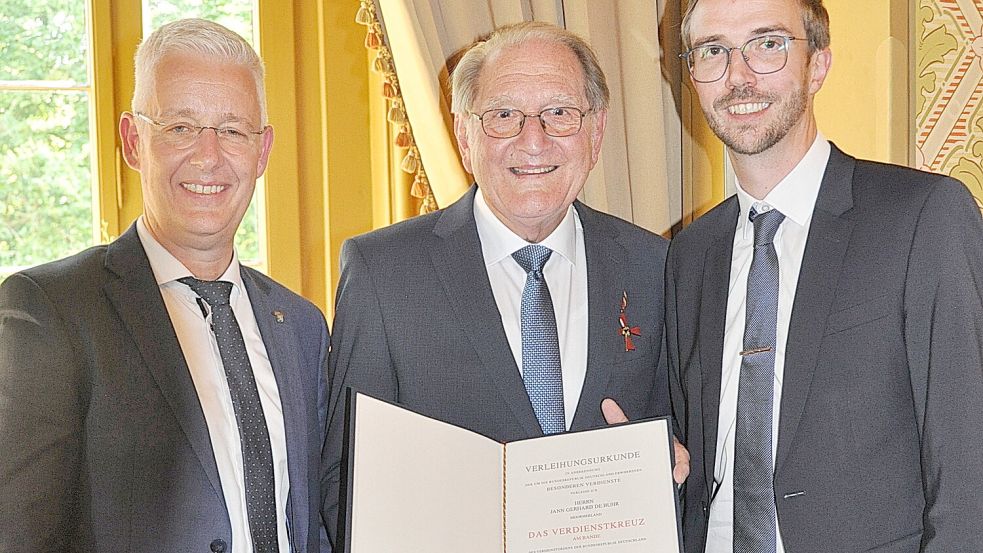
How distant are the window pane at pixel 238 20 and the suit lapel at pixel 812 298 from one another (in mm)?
2407

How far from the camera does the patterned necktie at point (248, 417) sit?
1922 mm

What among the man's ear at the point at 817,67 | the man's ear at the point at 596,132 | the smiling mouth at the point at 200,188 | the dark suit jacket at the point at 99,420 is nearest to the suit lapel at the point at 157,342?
the dark suit jacket at the point at 99,420

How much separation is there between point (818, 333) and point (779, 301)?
0.37ft

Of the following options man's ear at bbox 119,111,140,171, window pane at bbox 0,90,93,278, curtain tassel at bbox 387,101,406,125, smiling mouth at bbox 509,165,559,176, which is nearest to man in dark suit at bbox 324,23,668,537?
smiling mouth at bbox 509,165,559,176

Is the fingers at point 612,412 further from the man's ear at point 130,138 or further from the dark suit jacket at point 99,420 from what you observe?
the man's ear at point 130,138

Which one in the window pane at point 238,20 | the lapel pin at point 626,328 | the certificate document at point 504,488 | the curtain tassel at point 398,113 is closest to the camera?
the certificate document at point 504,488

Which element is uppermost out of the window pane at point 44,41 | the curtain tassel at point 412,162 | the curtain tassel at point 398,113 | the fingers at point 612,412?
the window pane at point 44,41

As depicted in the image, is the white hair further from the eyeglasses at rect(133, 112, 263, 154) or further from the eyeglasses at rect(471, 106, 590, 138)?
the eyeglasses at rect(471, 106, 590, 138)

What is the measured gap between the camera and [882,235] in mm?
1824

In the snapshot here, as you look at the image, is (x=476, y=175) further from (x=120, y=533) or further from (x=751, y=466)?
(x=120, y=533)

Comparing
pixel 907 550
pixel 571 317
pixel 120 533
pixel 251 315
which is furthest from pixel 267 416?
pixel 907 550

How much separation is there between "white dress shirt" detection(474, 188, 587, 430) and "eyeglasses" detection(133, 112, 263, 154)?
1.80ft

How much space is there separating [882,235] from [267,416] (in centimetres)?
118

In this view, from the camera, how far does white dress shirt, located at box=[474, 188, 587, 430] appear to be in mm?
2168
